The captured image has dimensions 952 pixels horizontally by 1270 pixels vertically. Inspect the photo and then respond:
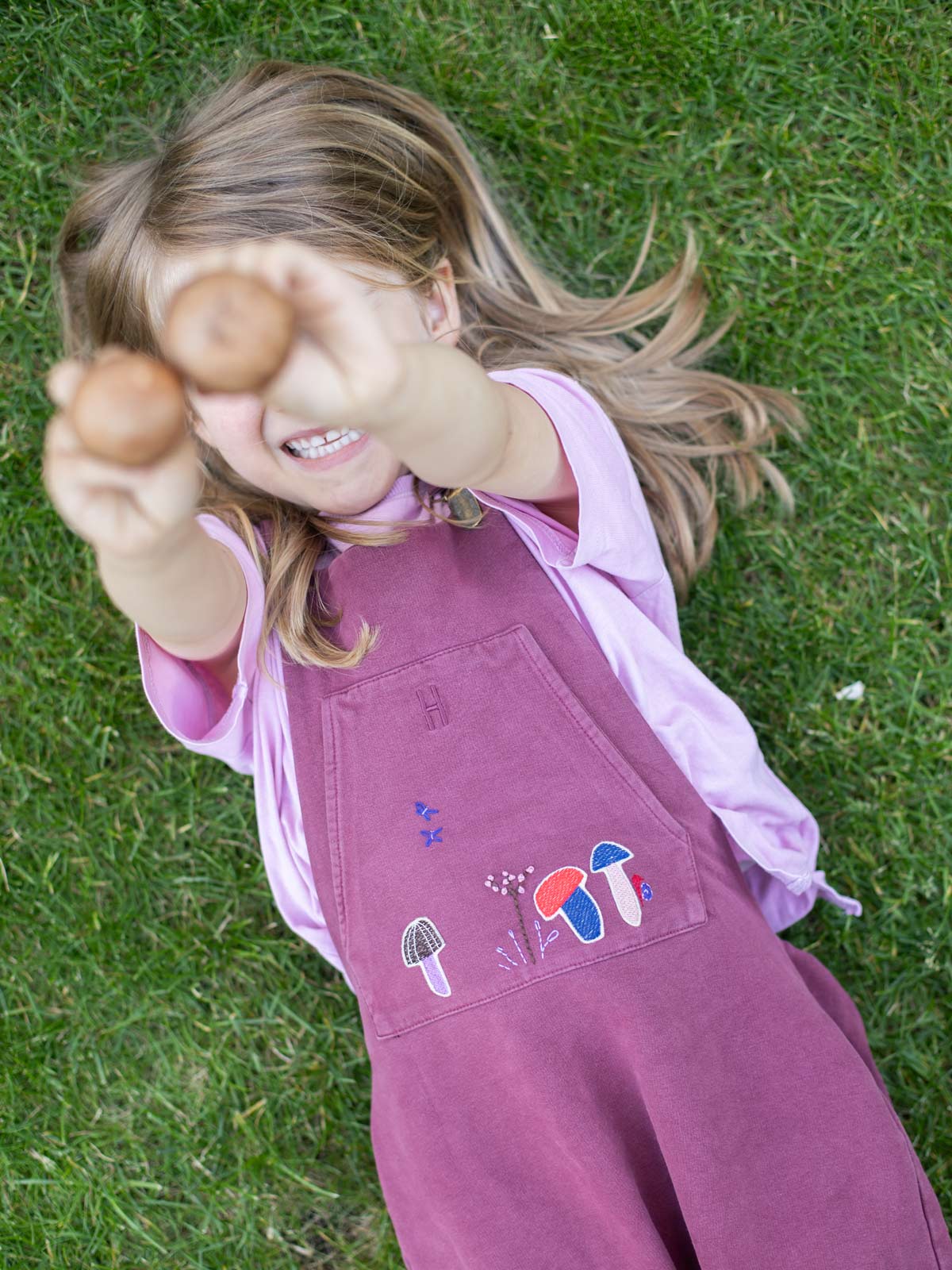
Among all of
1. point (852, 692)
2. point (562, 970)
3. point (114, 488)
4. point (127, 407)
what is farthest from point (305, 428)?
point (852, 692)

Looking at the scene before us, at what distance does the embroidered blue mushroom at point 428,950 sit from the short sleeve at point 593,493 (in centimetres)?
55

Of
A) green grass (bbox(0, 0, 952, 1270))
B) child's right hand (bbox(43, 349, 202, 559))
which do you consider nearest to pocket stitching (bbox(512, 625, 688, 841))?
green grass (bbox(0, 0, 952, 1270))

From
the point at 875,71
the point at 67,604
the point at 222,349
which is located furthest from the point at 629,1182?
the point at 875,71

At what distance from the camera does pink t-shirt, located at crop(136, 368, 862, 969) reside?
1444 mm

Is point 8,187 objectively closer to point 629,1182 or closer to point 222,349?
point 222,349

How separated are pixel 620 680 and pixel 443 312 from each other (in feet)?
2.05

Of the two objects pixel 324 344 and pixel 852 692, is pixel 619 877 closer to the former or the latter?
pixel 852 692

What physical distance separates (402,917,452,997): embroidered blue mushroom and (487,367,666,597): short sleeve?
1.81 ft

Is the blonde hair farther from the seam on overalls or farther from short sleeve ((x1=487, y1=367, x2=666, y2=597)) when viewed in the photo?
the seam on overalls

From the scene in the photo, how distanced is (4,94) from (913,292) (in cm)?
173

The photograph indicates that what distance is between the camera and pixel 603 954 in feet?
4.83

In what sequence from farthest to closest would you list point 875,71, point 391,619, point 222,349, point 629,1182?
point 875,71, point 391,619, point 629,1182, point 222,349

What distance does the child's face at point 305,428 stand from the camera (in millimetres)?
1422

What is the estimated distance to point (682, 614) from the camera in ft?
6.46
